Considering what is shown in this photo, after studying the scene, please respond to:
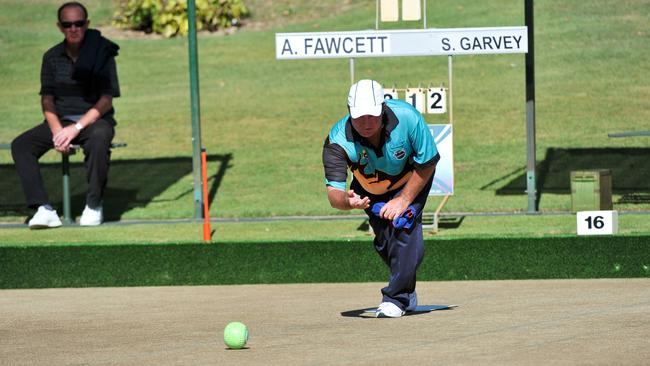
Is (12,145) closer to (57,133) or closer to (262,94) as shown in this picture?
(57,133)

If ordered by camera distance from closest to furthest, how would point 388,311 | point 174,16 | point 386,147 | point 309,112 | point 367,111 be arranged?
point 367,111 → point 386,147 → point 388,311 → point 309,112 → point 174,16

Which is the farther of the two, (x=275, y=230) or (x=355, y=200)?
(x=275, y=230)

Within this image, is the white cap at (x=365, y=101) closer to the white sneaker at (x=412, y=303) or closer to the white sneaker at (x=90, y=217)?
the white sneaker at (x=412, y=303)

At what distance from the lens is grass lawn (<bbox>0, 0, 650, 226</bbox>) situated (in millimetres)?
12336

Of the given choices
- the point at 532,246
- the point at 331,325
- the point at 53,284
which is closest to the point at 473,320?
the point at 331,325

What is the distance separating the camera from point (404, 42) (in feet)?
34.7

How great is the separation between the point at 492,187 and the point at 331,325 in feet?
19.2

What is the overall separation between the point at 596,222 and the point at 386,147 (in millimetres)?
2945

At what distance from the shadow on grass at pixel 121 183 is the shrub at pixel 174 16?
705 cm

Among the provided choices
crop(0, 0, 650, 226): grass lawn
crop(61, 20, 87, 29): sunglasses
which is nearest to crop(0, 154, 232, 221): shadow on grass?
crop(0, 0, 650, 226): grass lawn

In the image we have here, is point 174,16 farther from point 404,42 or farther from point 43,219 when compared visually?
point 404,42

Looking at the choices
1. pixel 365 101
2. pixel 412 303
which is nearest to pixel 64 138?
pixel 412 303

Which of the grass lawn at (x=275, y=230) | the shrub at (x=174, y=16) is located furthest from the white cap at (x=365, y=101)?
the shrub at (x=174, y=16)

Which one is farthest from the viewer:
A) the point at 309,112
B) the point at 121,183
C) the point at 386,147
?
the point at 309,112
